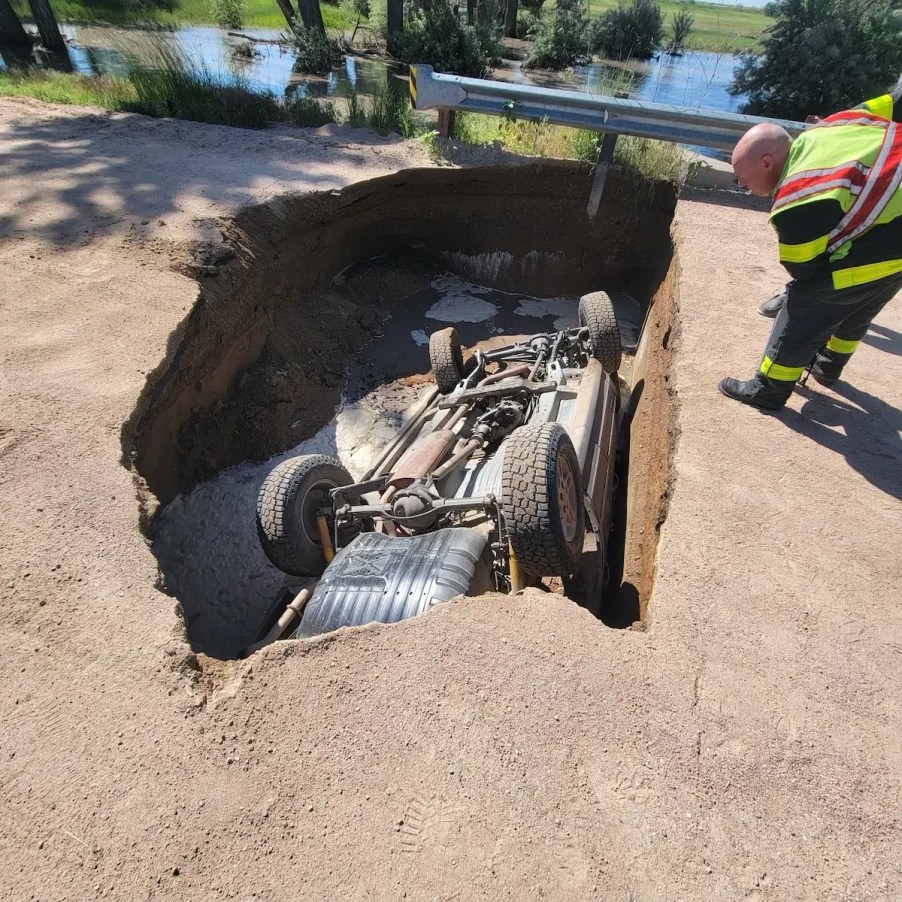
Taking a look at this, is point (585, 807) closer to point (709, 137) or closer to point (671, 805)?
point (671, 805)

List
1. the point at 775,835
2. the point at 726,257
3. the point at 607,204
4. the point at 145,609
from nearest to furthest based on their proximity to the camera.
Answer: the point at 775,835 → the point at 145,609 → the point at 726,257 → the point at 607,204

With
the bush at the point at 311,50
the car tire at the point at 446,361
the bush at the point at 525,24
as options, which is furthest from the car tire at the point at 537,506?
the bush at the point at 525,24

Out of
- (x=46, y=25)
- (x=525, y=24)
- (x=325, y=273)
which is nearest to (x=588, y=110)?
(x=325, y=273)

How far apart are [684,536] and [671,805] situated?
130 cm

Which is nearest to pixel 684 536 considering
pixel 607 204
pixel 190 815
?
pixel 190 815

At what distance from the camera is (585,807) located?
6.12ft

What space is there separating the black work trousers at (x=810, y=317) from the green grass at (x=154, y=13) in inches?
911

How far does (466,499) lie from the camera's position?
3.53 metres

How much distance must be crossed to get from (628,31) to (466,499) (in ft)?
75.9

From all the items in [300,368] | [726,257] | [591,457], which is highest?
[726,257]

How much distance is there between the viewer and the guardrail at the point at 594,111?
6.39 m

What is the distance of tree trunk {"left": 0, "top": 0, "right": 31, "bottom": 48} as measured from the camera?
14555mm

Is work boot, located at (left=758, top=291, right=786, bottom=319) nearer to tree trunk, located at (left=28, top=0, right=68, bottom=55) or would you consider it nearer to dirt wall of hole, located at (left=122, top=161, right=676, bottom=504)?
dirt wall of hole, located at (left=122, top=161, right=676, bottom=504)

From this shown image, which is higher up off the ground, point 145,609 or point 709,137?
point 709,137
